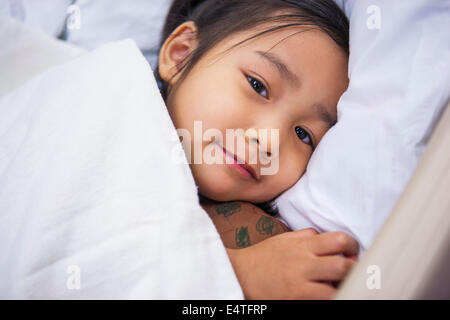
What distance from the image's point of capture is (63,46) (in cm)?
109

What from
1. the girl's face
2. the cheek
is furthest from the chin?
the cheek

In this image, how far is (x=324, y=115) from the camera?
75 centimetres

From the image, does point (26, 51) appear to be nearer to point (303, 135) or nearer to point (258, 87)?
point (258, 87)

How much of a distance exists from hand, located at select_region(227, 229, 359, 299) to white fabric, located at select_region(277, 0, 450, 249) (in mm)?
54

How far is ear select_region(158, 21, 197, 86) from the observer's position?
89 cm

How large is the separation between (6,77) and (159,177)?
2.38ft

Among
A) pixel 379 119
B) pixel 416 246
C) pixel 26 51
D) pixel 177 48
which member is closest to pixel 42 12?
pixel 26 51

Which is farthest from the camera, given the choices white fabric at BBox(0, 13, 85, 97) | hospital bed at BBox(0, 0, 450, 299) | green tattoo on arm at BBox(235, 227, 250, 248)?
white fabric at BBox(0, 13, 85, 97)

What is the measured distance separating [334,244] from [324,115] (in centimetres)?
31

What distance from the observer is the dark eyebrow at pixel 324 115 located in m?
0.74

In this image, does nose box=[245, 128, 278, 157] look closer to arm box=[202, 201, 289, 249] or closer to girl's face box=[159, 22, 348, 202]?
girl's face box=[159, 22, 348, 202]
